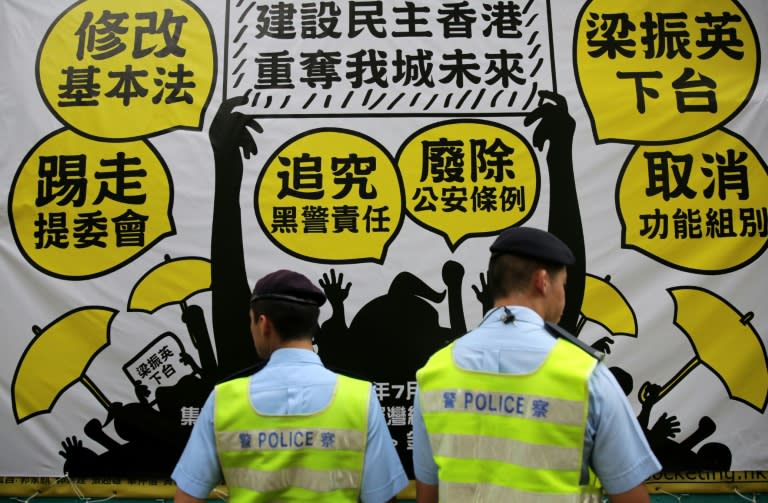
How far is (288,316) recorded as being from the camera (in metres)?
1.55

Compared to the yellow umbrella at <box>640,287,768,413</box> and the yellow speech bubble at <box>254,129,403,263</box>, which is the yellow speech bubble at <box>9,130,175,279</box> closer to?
the yellow speech bubble at <box>254,129,403,263</box>

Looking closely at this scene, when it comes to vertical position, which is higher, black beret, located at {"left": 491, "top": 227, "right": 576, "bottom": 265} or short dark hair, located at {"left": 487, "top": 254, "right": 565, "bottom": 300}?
black beret, located at {"left": 491, "top": 227, "right": 576, "bottom": 265}

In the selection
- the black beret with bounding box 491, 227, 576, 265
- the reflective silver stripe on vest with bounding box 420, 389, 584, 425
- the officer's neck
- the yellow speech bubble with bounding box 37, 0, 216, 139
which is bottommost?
the reflective silver stripe on vest with bounding box 420, 389, 584, 425

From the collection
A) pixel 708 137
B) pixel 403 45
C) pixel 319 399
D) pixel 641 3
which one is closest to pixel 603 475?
pixel 319 399

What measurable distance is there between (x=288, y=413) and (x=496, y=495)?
0.51m

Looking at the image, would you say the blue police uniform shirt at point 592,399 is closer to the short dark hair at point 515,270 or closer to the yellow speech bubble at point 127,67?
the short dark hair at point 515,270

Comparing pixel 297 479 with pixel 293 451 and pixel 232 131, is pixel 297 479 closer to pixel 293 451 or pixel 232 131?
pixel 293 451

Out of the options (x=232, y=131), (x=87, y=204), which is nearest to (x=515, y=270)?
(x=232, y=131)

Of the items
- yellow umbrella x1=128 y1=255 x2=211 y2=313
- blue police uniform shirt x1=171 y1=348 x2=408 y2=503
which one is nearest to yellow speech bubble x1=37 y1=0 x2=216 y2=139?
yellow umbrella x1=128 y1=255 x2=211 y2=313

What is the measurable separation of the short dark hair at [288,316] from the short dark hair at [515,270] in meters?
0.47

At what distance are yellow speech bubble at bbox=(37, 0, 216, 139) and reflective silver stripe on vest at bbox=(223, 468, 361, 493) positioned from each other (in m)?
1.68

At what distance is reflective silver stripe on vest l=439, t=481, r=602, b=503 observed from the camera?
1343 mm

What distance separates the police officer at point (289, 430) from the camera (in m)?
1.48

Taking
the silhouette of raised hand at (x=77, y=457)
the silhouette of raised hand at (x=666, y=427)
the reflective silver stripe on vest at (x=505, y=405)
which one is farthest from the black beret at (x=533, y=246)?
the silhouette of raised hand at (x=77, y=457)
